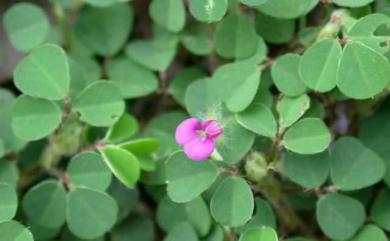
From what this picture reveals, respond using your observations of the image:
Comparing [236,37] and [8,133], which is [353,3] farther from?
[8,133]

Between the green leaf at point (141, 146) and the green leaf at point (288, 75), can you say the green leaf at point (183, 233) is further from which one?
the green leaf at point (288, 75)

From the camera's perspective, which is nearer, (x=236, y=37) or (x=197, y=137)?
(x=197, y=137)

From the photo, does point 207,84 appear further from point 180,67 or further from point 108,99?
point 180,67

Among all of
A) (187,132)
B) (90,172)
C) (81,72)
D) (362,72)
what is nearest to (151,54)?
(81,72)

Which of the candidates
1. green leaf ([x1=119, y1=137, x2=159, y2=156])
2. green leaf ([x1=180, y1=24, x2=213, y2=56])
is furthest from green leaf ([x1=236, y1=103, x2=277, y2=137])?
green leaf ([x1=180, y1=24, x2=213, y2=56])

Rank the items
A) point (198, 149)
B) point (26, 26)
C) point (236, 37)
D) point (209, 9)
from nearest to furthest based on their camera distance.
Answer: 1. point (198, 149)
2. point (209, 9)
3. point (236, 37)
4. point (26, 26)

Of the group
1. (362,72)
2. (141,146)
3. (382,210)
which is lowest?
(382,210)

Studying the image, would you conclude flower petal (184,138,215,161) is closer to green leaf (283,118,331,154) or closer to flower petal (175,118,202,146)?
flower petal (175,118,202,146)

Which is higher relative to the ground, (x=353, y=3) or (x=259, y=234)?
(x=353, y=3)
